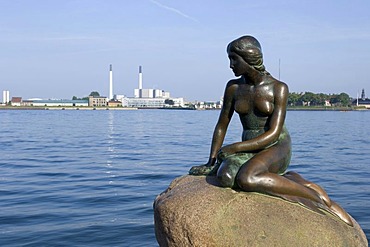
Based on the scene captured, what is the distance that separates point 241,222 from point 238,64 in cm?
176

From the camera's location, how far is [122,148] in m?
27.0

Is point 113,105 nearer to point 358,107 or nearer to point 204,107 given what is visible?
point 204,107

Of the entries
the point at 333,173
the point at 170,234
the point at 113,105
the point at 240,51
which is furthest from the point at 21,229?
the point at 113,105

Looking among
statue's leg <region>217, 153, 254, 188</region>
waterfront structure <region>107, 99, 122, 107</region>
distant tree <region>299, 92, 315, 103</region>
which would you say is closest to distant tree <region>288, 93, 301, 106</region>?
distant tree <region>299, 92, 315, 103</region>

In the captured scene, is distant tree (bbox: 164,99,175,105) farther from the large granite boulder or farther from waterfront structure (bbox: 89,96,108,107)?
the large granite boulder

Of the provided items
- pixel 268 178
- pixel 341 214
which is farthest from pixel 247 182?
pixel 341 214

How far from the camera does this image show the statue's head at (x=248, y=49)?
631cm

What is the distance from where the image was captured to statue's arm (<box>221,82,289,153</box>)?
6.27 metres

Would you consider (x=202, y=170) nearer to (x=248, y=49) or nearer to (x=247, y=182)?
(x=247, y=182)

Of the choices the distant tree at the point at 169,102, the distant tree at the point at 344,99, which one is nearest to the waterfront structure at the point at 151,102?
the distant tree at the point at 169,102

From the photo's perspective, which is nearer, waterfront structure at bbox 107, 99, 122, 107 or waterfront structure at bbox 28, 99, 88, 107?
waterfront structure at bbox 107, 99, 122, 107

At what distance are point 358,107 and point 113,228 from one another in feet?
515

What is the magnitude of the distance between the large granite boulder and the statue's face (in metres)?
1.33

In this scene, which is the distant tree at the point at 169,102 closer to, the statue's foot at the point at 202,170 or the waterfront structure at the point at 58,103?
the waterfront structure at the point at 58,103
